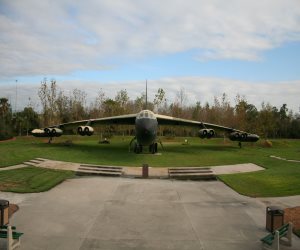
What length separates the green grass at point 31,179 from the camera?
1655 cm

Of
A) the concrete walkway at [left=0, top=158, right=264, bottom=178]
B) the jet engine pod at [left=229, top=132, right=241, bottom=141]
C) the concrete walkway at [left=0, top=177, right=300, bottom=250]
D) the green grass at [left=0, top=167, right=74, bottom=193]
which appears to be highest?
the jet engine pod at [left=229, top=132, right=241, bottom=141]

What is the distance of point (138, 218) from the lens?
483 inches

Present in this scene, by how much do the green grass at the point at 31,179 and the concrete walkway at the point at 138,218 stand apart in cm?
75

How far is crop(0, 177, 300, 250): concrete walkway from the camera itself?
984 cm

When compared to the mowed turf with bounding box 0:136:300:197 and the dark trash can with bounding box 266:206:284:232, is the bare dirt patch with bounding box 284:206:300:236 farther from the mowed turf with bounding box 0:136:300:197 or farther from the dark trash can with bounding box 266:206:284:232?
the mowed turf with bounding box 0:136:300:197

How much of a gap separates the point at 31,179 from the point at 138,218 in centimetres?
902

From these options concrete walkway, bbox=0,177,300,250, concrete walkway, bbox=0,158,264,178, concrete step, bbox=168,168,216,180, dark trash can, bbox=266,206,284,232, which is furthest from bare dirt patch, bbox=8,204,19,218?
concrete step, bbox=168,168,216,180

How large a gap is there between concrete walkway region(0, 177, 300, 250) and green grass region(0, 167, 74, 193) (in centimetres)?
75

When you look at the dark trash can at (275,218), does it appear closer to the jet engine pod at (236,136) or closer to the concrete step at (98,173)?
the concrete step at (98,173)

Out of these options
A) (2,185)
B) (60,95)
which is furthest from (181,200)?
(60,95)

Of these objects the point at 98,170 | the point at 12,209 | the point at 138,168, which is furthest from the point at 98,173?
the point at 12,209

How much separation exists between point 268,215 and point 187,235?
2.89m

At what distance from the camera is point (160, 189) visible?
1752 cm

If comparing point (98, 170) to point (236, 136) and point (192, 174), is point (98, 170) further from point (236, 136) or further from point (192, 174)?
point (236, 136)
